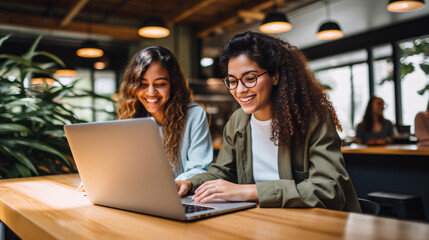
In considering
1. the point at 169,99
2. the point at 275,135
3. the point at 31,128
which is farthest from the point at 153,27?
the point at 275,135

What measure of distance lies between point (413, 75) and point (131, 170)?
6.90m

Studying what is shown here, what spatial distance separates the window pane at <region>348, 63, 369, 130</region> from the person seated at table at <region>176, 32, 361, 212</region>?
664cm

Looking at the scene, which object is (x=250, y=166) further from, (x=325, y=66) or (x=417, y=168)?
(x=325, y=66)

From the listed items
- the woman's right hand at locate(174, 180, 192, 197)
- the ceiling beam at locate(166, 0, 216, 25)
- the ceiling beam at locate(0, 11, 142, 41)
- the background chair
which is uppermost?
the ceiling beam at locate(166, 0, 216, 25)

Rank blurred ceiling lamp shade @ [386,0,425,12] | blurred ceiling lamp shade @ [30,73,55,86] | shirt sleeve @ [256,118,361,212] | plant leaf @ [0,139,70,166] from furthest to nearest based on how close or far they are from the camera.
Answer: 1. blurred ceiling lamp shade @ [386,0,425,12]
2. blurred ceiling lamp shade @ [30,73,55,86]
3. plant leaf @ [0,139,70,166]
4. shirt sleeve @ [256,118,361,212]

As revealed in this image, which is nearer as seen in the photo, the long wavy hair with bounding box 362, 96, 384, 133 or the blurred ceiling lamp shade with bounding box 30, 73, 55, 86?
the blurred ceiling lamp shade with bounding box 30, 73, 55, 86

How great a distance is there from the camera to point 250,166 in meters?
1.33

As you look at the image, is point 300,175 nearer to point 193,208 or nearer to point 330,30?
point 193,208

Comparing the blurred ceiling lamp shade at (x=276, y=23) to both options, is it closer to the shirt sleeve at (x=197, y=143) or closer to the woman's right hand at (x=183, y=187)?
the shirt sleeve at (x=197, y=143)

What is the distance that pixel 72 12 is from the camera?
620 centimetres

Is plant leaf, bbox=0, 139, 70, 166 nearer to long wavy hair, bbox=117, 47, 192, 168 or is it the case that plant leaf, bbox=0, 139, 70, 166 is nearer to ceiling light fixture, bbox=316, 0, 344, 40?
long wavy hair, bbox=117, 47, 192, 168

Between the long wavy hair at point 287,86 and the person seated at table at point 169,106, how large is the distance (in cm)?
48

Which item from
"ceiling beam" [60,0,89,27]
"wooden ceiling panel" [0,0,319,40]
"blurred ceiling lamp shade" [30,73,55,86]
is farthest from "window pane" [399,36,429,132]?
"blurred ceiling lamp shade" [30,73,55,86]

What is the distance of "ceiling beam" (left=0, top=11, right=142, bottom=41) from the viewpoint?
6.42 meters
